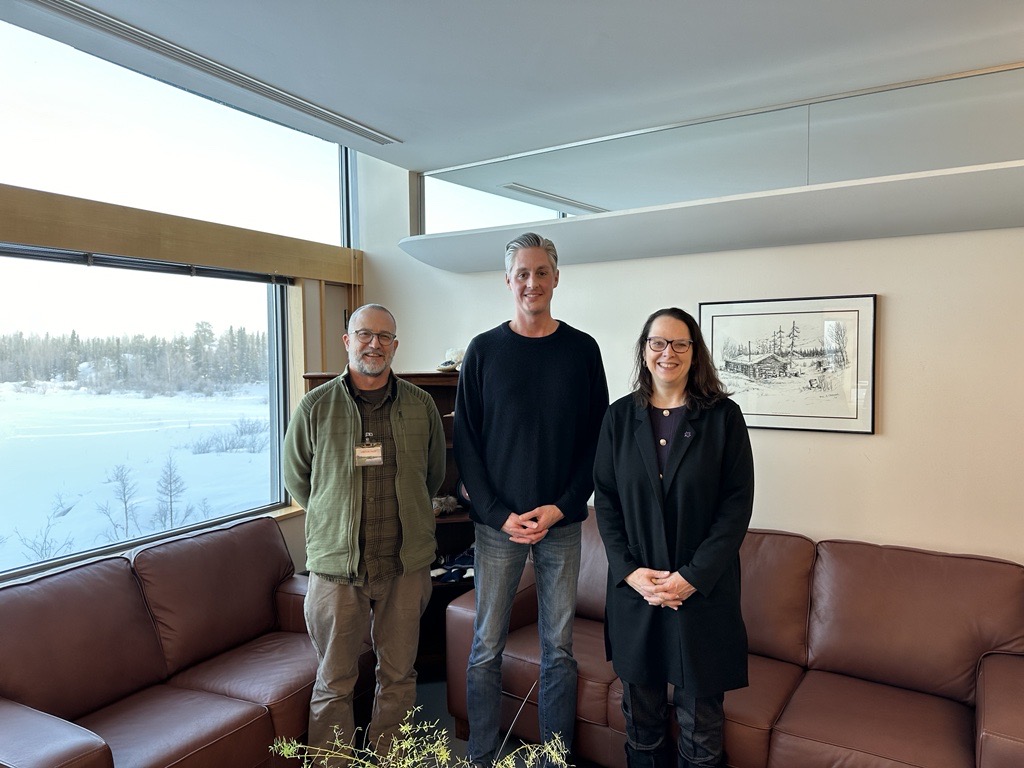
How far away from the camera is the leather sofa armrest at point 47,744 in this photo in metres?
1.76

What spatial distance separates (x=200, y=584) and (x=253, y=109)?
1966 mm

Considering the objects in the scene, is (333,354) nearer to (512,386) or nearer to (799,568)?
(512,386)

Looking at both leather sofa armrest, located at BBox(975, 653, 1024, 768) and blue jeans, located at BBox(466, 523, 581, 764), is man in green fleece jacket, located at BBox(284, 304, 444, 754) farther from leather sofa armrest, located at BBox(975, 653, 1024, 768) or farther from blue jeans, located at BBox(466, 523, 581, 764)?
leather sofa armrest, located at BBox(975, 653, 1024, 768)

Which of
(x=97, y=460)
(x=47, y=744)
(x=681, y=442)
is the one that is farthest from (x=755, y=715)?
(x=97, y=460)

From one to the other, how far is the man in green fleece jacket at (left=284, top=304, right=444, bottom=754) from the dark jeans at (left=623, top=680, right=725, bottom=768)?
0.79m

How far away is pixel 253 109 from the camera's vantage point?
2887 mm

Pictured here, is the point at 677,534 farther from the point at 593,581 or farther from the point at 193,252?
the point at 193,252

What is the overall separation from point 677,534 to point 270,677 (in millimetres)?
1568

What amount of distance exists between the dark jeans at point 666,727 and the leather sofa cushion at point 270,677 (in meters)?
1.14

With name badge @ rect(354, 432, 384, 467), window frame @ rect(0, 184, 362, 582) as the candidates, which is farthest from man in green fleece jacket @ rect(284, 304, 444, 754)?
window frame @ rect(0, 184, 362, 582)

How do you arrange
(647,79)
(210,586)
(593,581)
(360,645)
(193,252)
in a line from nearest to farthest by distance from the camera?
(360,645) < (647,79) < (210,586) < (593,581) < (193,252)

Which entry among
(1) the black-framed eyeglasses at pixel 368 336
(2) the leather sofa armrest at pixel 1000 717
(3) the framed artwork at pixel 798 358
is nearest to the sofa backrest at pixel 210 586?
(1) the black-framed eyeglasses at pixel 368 336

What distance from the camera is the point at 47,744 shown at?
182 centimetres

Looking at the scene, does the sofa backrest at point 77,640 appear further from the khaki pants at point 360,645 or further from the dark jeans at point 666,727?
the dark jeans at point 666,727
